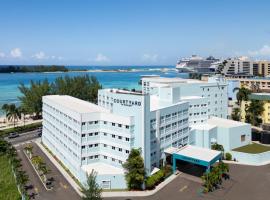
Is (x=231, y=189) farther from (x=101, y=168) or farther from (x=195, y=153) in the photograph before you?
(x=101, y=168)

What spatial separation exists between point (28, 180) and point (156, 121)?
78.7 feet

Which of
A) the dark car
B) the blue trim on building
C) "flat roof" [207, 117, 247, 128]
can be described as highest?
"flat roof" [207, 117, 247, 128]

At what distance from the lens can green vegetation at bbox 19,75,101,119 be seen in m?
105

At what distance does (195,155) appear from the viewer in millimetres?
52031

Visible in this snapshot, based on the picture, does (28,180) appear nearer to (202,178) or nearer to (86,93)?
(202,178)

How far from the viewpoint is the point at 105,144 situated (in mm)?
50906

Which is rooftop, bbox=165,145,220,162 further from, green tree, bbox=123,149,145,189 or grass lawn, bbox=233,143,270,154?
grass lawn, bbox=233,143,270,154

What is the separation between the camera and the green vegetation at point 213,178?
45.1 meters

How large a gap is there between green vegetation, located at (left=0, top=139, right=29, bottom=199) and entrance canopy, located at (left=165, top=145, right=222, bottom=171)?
25501 millimetres

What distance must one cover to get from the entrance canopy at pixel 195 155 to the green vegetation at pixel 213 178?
69.2 inches

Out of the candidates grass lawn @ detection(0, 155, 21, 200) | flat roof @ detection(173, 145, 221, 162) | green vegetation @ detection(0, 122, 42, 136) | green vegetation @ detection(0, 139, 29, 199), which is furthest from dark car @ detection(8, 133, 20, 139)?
flat roof @ detection(173, 145, 221, 162)

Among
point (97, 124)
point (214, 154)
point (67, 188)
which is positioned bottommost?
point (67, 188)

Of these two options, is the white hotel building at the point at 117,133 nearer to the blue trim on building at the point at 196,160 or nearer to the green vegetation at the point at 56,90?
the blue trim on building at the point at 196,160

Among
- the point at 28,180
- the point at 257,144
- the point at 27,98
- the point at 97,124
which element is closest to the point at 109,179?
the point at 97,124
